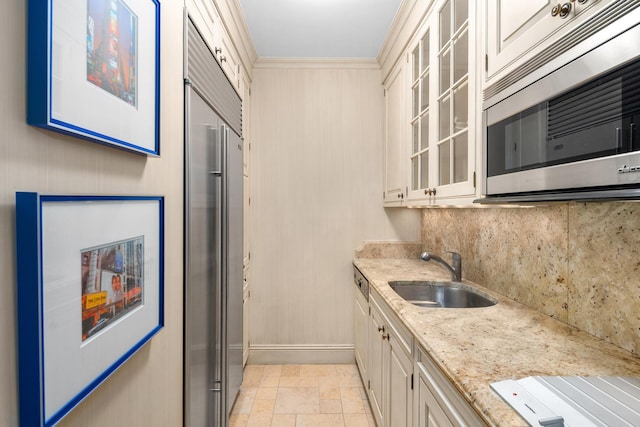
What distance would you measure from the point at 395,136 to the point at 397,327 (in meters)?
1.62

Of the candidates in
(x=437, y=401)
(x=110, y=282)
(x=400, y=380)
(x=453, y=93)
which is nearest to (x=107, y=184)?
(x=110, y=282)

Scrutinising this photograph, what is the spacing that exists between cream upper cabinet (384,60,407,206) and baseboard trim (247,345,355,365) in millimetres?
1387

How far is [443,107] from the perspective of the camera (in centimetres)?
182

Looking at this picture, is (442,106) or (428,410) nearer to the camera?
(428,410)

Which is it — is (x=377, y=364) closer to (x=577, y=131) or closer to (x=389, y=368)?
(x=389, y=368)

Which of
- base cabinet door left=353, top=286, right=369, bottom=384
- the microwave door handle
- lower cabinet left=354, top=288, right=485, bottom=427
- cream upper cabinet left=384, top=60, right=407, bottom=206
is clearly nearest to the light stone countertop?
lower cabinet left=354, top=288, right=485, bottom=427

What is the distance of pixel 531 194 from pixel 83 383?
3.99ft

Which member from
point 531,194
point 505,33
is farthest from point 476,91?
point 531,194

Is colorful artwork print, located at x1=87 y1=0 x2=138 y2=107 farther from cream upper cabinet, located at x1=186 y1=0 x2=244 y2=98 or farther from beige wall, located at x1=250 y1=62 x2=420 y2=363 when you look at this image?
beige wall, located at x1=250 y1=62 x2=420 y2=363

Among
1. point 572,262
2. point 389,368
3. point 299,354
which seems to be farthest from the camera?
point 299,354

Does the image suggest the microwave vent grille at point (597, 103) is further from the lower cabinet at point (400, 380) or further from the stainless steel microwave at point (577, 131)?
the lower cabinet at point (400, 380)

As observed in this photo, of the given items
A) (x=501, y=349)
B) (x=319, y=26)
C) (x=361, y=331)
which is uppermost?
(x=319, y=26)

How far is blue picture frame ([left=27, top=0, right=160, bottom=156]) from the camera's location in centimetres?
60

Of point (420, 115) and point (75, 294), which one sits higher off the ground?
point (420, 115)
